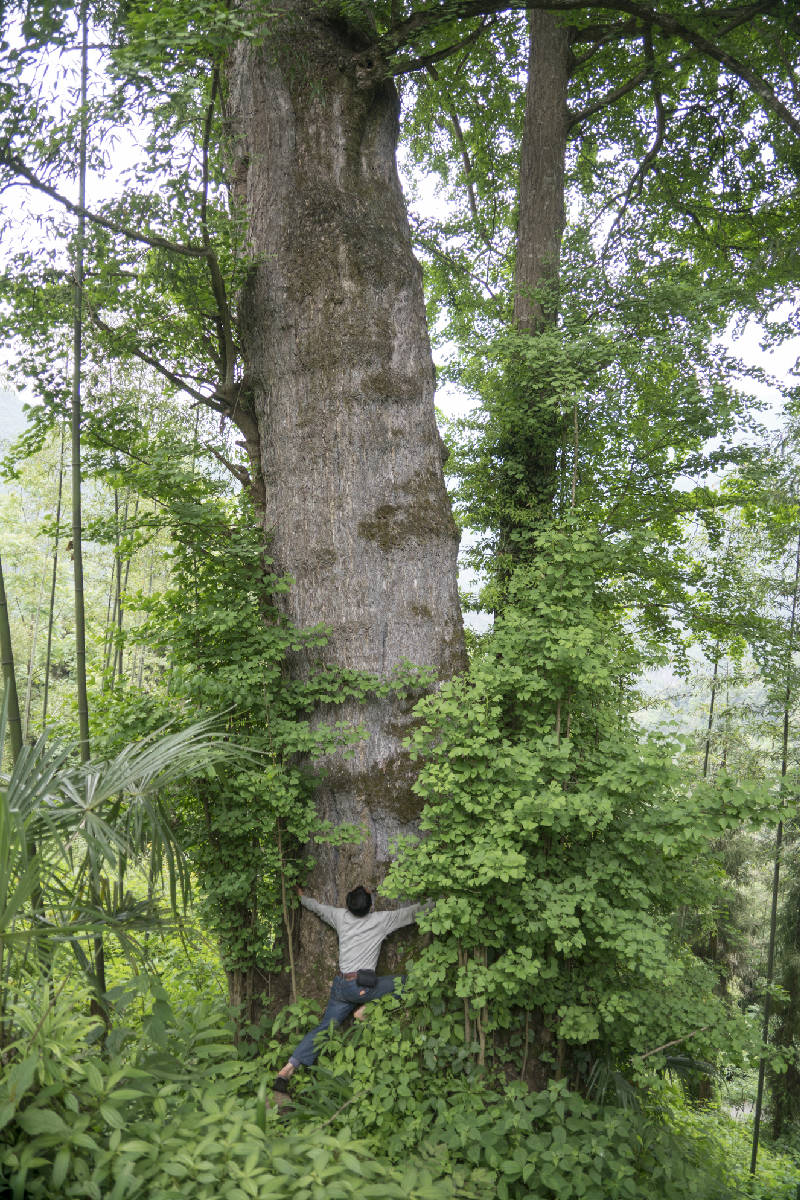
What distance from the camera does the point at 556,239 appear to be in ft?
23.3

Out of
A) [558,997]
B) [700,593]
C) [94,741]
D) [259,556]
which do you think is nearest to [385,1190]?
[558,997]

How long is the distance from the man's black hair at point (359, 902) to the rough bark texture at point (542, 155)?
500 cm

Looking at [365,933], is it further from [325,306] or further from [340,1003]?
[325,306]

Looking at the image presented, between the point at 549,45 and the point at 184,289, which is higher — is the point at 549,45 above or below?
above

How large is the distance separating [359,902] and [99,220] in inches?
175

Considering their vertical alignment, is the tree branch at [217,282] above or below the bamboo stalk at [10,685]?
above

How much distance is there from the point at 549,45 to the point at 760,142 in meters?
2.46

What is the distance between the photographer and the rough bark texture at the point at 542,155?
23.2 feet

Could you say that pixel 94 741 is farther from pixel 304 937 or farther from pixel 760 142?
pixel 760 142

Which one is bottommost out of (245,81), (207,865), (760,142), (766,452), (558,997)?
(558,997)

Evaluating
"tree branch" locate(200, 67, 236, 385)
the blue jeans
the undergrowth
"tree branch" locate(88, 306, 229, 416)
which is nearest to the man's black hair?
the blue jeans

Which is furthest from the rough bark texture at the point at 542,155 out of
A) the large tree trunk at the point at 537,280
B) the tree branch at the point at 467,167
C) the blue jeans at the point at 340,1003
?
the blue jeans at the point at 340,1003

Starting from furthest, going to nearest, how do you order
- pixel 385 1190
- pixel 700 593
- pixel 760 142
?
pixel 700 593
pixel 760 142
pixel 385 1190

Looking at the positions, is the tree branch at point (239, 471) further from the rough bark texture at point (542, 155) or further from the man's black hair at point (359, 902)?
the man's black hair at point (359, 902)
